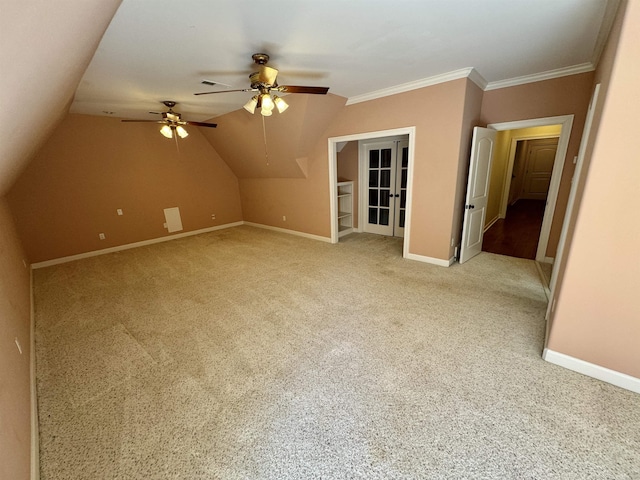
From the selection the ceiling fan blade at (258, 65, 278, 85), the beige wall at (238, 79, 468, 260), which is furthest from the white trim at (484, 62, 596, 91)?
the ceiling fan blade at (258, 65, 278, 85)

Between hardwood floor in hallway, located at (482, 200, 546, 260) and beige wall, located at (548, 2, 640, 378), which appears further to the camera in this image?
hardwood floor in hallway, located at (482, 200, 546, 260)

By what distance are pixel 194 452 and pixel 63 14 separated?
7.11 ft

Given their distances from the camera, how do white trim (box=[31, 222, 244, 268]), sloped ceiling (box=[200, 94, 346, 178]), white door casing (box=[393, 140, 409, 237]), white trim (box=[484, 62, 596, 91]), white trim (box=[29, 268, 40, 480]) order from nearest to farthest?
white trim (box=[29, 268, 40, 480]) < white trim (box=[484, 62, 596, 91]) < sloped ceiling (box=[200, 94, 346, 178]) < white trim (box=[31, 222, 244, 268]) < white door casing (box=[393, 140, 409, 237])

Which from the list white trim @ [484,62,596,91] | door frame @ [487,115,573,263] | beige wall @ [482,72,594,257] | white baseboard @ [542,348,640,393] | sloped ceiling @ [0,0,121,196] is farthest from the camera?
door frame @ [487,115,573,263]

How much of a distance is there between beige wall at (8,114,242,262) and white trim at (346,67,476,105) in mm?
4043

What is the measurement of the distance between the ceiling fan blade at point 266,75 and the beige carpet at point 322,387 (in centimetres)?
A: 231

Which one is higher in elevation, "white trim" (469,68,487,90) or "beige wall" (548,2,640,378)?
"white trim" (469,68,487,90)

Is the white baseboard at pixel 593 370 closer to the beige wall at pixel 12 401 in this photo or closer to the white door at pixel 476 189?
the white door at pixel 476 189

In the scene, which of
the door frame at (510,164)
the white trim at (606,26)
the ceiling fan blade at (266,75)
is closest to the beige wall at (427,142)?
the white trim at (606,26)

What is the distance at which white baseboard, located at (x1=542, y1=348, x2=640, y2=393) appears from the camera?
5.17 ft

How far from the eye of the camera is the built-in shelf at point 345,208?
538 centimetres

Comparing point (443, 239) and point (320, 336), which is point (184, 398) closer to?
point (320, 336)

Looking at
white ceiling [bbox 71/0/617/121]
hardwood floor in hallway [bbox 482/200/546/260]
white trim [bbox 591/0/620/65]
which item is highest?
white ceiling [bbox 71/0/617/121]

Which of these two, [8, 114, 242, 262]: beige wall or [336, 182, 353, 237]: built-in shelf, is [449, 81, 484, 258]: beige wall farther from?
[8, 114, 242, 262]: beige wall
